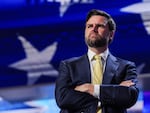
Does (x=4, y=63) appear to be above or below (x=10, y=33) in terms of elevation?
below

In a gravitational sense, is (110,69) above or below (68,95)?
above

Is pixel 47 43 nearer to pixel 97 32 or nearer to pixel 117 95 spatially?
pixel 97 32

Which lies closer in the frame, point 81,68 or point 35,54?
point 81,68

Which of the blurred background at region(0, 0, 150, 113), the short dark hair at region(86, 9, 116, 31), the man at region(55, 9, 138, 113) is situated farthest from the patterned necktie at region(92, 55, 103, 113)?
the blurred background at region(0, 0, 150, 113)

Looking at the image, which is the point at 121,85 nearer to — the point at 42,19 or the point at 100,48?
the point at 100,48

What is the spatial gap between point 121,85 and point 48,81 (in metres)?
1.13

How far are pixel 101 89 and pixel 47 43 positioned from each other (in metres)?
1.18

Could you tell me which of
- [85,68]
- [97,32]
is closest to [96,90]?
[85,68]

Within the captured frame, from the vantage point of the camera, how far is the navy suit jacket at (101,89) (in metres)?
1.59

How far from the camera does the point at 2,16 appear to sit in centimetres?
279

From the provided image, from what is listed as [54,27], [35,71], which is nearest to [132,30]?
[54,27]

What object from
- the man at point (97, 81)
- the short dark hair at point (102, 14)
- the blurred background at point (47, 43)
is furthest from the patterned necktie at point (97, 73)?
the blurred background at point (47, 43)

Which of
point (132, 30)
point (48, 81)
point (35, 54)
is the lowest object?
point (48, 81)

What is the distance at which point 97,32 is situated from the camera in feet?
5.47
